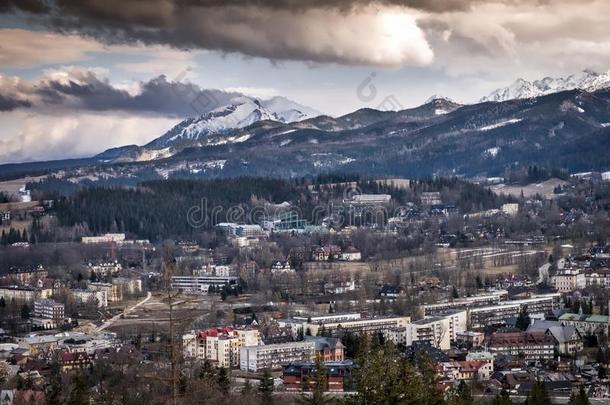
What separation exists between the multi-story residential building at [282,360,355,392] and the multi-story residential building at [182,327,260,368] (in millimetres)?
2771

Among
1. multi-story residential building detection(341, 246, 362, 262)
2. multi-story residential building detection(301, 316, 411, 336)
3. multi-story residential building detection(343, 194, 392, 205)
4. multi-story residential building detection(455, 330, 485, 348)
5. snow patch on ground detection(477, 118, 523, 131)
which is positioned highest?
snow patch on ground detection(477, 118, 523, 131)

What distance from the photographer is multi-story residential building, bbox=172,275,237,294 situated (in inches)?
2113

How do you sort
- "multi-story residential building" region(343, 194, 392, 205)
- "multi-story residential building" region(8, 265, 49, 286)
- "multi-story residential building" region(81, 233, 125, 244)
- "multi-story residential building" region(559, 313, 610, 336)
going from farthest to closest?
"multi-story residential building" region(343, 194, 392, 205)
"multi-story residential building" region(81, 233, 125, 244)
"multi-story residential building" region(8, 265, 49, 286)
"multi-story residential building" region(559, 313, 610, 336)

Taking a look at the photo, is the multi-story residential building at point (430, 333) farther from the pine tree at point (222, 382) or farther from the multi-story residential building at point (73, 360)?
the pine tree at point (222, 382)

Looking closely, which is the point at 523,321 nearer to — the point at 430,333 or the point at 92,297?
the point at 430,333

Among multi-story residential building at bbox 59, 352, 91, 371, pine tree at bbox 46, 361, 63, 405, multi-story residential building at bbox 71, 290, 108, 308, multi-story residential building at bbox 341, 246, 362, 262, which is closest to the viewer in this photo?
pine tree at bbox 46, 361, 63, 405

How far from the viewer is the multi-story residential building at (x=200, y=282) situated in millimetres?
53672

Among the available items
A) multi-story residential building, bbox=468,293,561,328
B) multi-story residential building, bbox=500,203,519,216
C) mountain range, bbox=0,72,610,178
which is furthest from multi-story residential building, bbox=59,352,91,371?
mountain range, bbox=0,72,610,178

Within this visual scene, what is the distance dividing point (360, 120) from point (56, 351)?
145314 mm

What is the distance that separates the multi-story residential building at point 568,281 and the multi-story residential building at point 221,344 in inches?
670

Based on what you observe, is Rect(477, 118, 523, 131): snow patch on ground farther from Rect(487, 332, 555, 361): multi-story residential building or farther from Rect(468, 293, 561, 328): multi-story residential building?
Rect(487, 332, 555, 361): multi-story residential building

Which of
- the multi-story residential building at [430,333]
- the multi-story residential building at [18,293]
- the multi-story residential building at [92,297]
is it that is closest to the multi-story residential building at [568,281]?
the multi-story residential building at [430,333]

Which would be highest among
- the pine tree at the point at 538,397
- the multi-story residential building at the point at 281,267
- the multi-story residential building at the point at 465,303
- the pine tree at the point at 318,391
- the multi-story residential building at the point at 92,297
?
the multi-story residential building at the point at 281,267

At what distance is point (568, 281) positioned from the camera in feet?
164
